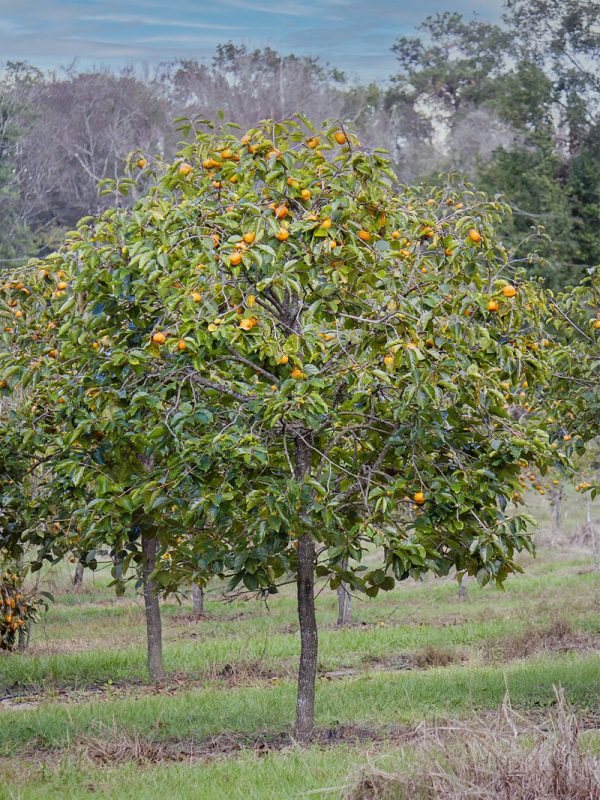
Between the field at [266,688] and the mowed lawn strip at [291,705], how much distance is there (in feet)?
0.08

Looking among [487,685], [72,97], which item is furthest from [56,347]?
[72,97]

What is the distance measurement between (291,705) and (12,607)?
13.5 ft

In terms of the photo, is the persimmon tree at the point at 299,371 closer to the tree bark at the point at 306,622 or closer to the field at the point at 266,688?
the tree bark at the point at 306,622

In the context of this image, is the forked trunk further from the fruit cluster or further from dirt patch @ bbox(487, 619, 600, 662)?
dirt patch @ bbox(487, 619, 600, 662)

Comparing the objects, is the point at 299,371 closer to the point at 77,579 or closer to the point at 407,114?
the point at 77,579

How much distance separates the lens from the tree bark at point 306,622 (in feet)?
23.0

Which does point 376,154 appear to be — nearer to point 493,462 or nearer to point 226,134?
point 226,134

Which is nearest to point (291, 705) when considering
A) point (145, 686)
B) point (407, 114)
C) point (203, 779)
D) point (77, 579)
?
point (145, 686)

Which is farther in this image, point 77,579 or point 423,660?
point 77,579

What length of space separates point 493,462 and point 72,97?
47.9 m

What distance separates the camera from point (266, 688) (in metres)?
9.88

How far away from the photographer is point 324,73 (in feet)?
188

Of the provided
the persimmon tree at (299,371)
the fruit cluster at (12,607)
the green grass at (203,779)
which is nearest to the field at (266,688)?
the green grass at (203,779)

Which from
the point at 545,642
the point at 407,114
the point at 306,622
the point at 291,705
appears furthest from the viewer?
the point at 407,114
